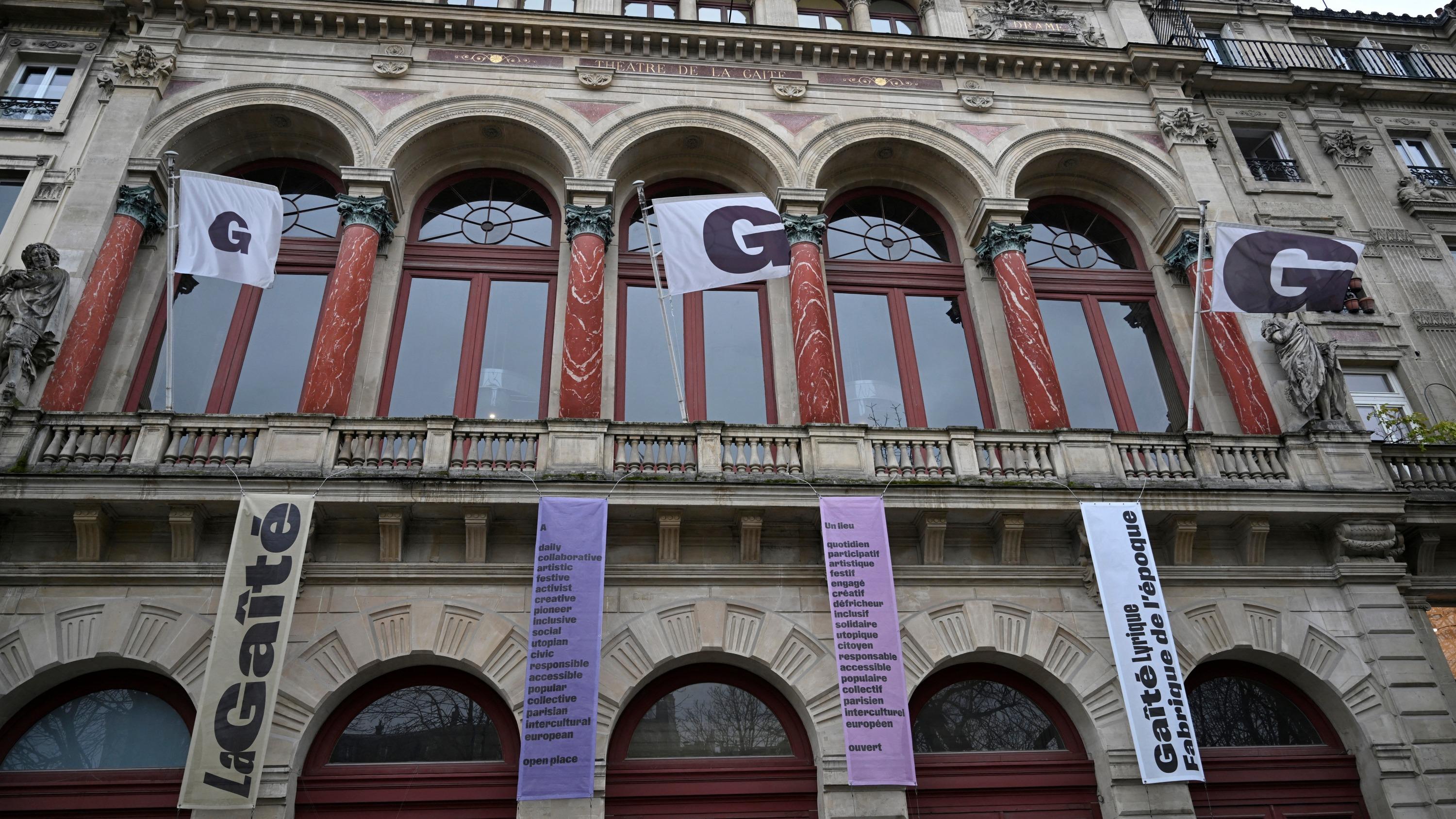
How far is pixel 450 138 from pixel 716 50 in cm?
588

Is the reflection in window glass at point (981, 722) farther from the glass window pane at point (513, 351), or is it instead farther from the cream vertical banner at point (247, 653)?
the cream vertical banner at point (247, 653)

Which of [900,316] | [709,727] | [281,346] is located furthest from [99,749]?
[900,316]

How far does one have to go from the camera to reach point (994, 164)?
18953mm

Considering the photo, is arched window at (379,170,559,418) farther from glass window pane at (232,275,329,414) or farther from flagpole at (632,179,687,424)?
flagpole at (632,179,687,424)

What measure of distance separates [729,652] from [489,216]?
1059 centimetres

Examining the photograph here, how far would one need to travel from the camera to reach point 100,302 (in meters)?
15.1

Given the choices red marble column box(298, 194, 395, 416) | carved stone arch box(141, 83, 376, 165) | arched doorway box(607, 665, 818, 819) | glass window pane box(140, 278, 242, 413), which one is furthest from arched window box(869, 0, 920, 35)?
arched doorway box(607, 665, 818, 819)

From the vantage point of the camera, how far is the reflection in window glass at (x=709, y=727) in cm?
1280

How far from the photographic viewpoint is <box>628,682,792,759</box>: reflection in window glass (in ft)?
42.0

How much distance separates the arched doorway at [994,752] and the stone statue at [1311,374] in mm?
6909

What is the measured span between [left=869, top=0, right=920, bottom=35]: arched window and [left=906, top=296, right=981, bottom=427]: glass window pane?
766 cm

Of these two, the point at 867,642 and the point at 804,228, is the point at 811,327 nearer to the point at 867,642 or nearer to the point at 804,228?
the point at 804,228

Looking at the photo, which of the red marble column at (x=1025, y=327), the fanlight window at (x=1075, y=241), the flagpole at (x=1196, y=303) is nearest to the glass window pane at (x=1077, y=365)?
the red marble column at (x=1025, y=327)

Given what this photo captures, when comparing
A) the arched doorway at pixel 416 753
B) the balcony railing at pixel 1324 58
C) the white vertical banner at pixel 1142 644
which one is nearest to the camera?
the arched doorway at pixel 416 753
